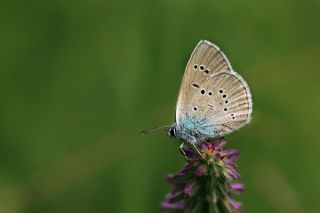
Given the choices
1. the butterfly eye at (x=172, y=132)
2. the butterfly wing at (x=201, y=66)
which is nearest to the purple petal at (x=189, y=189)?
the butterfly eye at (x=172, y=132)

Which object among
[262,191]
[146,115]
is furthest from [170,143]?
[262,191]

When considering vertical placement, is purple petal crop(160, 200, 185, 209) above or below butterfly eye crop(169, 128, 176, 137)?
below

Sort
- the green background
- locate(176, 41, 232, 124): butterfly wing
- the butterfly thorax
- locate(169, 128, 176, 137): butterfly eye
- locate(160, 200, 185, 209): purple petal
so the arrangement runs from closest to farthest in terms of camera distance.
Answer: locate(160, 200, 185, 209): purple petal
locate(176, 41, 232, 124): butterfly wing
the butterfly thorax
locate(169, 128, 176, 137): butterfly eye
the green background

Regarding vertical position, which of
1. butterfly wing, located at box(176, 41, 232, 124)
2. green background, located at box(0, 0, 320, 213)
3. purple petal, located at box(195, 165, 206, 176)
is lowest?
green background, located at box(0, 0, 320, 213)

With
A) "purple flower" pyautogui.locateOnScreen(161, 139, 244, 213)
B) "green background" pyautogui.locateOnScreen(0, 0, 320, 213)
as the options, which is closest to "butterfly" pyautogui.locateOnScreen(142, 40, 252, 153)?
"purple flower" pyautogui.locateOnScreen(161, 139, 244, 213)

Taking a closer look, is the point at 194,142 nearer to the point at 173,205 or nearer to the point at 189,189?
the point at 173,205

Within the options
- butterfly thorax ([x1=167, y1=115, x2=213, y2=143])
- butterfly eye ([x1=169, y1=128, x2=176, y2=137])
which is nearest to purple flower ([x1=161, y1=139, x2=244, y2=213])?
butterfly thorax ([x1=167, y1=115, x2=213, y2=143])

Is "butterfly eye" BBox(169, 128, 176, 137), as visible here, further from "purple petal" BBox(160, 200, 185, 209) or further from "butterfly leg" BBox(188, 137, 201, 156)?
"purple petal" BBox(160, 200, 185, 209)

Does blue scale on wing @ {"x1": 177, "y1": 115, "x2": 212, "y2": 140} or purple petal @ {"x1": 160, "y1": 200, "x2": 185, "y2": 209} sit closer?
purple petal @ {"x1": 160, "y1": 200, "x2": 185, "y2": 209}

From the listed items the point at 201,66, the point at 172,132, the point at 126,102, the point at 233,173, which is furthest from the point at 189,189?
the point at 126,102

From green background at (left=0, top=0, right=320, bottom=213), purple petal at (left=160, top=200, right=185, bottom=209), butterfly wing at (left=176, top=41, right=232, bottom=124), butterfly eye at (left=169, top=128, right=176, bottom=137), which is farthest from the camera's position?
green background at (left=0, top=0, right=320, bottom=213)
